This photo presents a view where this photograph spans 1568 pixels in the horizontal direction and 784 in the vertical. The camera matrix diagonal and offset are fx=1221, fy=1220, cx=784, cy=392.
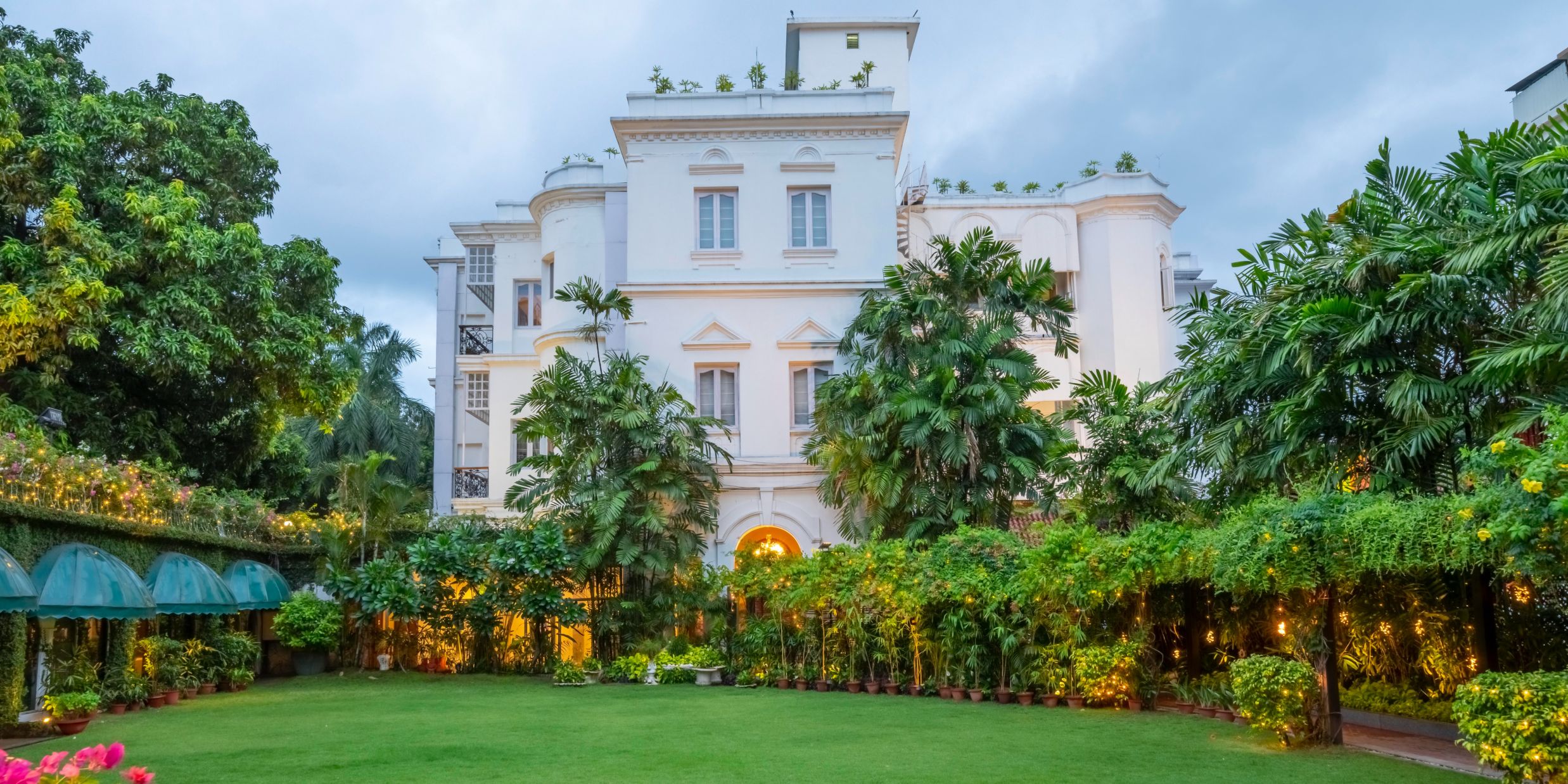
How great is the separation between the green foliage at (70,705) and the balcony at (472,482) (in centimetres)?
1431

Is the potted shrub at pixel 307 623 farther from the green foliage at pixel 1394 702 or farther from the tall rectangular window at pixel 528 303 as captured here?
the green foliage at pixel 1394 702

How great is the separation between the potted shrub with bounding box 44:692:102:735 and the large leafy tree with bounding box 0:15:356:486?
7.35m

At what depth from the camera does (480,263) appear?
94.8 feet

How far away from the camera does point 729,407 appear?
22.9 metres

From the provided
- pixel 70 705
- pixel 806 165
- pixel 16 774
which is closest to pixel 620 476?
pixel 806 165

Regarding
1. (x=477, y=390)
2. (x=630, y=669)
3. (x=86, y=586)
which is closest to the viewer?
(x=86, y=586)

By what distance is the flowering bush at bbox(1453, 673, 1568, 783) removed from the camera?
7371 millimetres

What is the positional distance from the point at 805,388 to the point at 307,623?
31.2 ft

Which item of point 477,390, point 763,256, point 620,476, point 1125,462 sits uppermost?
point 763,256

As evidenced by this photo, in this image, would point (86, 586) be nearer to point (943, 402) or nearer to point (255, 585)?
point (255, 585)

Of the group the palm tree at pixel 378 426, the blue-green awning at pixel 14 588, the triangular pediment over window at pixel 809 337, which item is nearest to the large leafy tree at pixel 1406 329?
the triangular pediment over window at pixel 809 337

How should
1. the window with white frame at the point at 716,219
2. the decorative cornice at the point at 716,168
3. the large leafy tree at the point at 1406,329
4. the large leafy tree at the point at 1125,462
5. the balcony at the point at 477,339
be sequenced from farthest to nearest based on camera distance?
the balcony at the point at 477,339 < the window with white frame at the point at 716,219 < the decorative cornice at the point at 716,168 < the large leafy tree at the point at 1125,462 < the large leafy tree at the point at 1406,329

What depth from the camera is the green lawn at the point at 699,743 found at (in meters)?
9.55

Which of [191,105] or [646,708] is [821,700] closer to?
[646,708]
